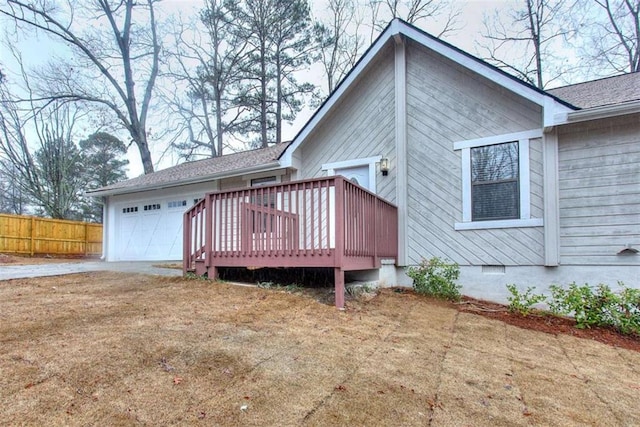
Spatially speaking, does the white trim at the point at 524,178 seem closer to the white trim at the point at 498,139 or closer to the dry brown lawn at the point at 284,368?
the white trim at the point at 498,139

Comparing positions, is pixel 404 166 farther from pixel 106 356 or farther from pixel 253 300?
pixel 106 356

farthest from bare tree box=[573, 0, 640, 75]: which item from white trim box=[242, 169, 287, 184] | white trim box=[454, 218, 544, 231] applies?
white trim box=[242, 169, 287, 184]

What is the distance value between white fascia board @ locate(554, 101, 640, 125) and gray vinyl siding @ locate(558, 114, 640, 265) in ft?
1.09

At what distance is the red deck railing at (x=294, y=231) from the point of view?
520cm

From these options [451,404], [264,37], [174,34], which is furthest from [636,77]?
[174,34]

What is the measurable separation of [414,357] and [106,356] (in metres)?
2.72

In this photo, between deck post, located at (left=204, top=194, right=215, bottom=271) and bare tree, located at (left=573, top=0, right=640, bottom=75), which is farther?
bare tree, located at (left=573, top=0, right=640, bottom=75)

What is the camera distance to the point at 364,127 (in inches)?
330

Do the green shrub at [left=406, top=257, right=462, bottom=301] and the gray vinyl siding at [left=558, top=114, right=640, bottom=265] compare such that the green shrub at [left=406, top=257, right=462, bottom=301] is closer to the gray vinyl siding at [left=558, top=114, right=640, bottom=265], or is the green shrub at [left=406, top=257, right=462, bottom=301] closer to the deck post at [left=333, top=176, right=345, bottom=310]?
the gray vinyl siding at [left=558, top=114, right=640, bottom=265]

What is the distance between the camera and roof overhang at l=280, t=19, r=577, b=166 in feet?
20.4

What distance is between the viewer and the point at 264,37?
1864 cm

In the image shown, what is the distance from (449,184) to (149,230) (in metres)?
10.1

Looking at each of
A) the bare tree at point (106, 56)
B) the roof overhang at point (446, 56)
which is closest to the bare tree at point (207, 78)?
the bare tree at point (106, 56)

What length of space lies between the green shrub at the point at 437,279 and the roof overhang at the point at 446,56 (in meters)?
3.01
